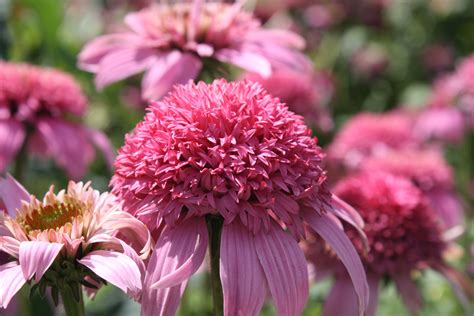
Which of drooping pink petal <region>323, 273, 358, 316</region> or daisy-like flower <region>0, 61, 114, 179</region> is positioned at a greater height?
daisy-like flower <region>0, 61, 114, 179</region>

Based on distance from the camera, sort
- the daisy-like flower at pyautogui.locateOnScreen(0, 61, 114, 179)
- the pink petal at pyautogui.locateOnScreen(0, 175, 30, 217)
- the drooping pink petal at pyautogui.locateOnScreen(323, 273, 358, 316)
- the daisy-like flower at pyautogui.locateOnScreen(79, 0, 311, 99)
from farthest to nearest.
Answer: the daisy-like flower at pyautogui.locateOnScreen(0, 61, 114, 179) → the daisy-like flower at pyautogui.locateOnScreen(79, 0, 311, 99) → the drooping pink petal at pyautogui.locateOnScreen(323, 273, 358, 316) → the pink petal at pyautogui.locateOnScreen(0, 175, 30, 217)

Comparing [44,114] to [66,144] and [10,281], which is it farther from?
[10,281]

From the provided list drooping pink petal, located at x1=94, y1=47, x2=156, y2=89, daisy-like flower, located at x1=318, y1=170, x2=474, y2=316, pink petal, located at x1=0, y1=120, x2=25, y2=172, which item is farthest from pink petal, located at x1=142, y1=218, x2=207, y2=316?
pink petal, located at x1=0, y1=120, x2=25, y2=172

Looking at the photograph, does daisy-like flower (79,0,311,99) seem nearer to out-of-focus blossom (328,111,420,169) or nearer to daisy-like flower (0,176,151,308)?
daisy-like flower (0,176,151,308)

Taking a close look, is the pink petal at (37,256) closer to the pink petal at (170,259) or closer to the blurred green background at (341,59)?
the pink petal at (170,259)

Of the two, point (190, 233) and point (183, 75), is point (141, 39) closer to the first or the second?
point (183, 75)
